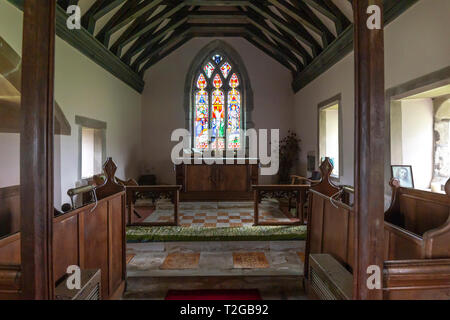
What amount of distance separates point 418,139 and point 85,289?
4.16 meters

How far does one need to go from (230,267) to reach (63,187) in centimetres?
267

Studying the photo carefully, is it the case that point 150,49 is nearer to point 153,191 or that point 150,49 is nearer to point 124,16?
point 124,16

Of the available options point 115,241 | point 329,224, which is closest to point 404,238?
point 329,224

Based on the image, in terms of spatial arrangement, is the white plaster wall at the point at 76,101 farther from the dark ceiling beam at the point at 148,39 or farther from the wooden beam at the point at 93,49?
the dark ceiling beam at the point at 148,39

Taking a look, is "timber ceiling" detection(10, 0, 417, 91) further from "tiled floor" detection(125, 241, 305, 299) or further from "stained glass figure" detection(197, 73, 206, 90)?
"tiled floor" detection(125, 241, 305, 299)

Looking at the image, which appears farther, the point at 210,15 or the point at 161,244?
the point at 210,15

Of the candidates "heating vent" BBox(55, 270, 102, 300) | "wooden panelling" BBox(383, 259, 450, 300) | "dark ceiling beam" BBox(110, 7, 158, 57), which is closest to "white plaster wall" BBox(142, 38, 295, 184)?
"dark ceiling beam" BBox(110, 7, 158, 57)

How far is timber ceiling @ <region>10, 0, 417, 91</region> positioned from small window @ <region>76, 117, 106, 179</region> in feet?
3.89

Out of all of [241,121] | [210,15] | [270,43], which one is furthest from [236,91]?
[210,15]

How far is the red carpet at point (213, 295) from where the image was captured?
234 centimetres

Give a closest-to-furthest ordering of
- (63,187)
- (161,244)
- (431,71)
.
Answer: (431,71) → (161,244) → (63,187)
